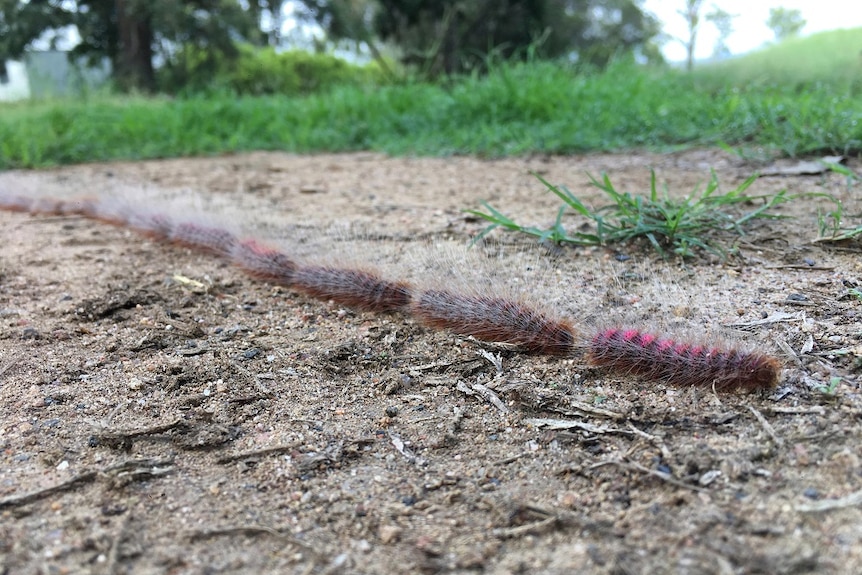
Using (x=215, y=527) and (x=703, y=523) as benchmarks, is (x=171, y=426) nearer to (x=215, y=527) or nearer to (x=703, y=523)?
(x=215, y=527)

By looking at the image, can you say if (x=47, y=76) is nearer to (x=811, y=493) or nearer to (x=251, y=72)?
(x=251, y=72)

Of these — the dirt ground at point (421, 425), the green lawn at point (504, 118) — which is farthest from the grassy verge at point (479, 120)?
the dirt ground at point (421, 425)

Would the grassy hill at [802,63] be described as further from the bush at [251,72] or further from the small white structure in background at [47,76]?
the small white structure in background at [47,76]

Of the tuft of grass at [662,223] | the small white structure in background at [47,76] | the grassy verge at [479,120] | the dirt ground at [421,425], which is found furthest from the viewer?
the small white structure in background at [47,76]

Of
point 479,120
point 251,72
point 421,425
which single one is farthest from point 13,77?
point 421,425

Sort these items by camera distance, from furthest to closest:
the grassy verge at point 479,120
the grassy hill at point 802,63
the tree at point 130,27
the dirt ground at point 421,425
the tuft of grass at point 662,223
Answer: the tree at point 130,27
the grassy hill at point 802,63
the grassy verge at point 479,120
the tuft of grass at point 662,223
the dirt ground at point 421,425

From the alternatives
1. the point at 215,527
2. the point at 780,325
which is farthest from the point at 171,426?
the point at 780,325

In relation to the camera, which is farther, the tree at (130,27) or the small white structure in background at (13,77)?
the small white structure in background at (13,77)

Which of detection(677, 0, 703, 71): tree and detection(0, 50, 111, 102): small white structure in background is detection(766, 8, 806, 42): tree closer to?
detection(677, 0, 703, 71): tree

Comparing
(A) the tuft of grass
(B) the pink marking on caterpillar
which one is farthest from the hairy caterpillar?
(A) the tuft of grass
